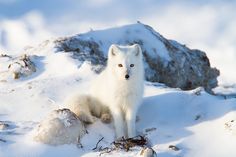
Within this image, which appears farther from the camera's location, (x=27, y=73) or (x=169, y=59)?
(x=169, y=59)

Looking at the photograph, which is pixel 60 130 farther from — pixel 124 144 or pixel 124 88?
pixel 124 88

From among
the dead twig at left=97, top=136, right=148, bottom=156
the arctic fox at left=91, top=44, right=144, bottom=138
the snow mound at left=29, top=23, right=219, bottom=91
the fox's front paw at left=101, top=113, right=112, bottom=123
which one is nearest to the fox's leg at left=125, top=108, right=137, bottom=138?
the arctic fox at left=91, top=44, right=144, bottom=138

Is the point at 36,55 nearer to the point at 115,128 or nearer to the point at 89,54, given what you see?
the point at 89,54

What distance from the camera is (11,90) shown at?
10875 millimetres

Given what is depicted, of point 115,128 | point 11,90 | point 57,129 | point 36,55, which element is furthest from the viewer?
point 36,55

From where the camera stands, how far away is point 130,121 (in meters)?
8.25

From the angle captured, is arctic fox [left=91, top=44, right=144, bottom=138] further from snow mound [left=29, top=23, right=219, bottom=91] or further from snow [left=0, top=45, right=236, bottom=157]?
snow mound [left=29, top=23, right=219, bottom=91]

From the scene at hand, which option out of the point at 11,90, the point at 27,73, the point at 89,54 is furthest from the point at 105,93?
the point at 89,54

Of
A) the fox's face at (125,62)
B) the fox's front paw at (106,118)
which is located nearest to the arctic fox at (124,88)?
the fox's face at (125,62)

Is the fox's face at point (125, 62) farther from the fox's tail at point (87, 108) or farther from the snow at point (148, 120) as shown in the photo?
the snow at point (148, 120)

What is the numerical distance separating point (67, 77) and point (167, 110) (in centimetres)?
322

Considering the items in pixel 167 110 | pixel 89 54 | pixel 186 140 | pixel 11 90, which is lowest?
pixel 186 140

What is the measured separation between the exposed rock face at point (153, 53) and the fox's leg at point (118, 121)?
4.69 metres

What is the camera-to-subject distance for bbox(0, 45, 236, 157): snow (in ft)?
24.3
